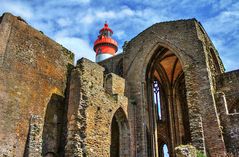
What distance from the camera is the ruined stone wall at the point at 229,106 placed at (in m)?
11.3

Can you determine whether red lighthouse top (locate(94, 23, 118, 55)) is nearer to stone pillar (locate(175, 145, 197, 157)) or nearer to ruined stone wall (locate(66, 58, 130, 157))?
ruined stone wall (locate(66, 58, 130, 157))

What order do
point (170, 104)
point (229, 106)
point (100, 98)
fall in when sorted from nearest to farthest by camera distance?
point (100, 98), point (229, 106), point (170, 104)

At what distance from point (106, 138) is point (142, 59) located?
216 inches

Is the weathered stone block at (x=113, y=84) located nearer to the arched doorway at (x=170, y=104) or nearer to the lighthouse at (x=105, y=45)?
the arched doorway at (x=170, y=104)

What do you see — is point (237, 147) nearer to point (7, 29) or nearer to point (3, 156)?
point (3, 156)

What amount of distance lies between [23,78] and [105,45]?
2792 centimetres

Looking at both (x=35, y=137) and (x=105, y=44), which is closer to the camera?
(x=35, y=137)

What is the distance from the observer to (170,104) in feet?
61.4

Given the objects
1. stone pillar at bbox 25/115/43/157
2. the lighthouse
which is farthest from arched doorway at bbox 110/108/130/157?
the lighthouse

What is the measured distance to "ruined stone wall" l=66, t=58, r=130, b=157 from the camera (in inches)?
398

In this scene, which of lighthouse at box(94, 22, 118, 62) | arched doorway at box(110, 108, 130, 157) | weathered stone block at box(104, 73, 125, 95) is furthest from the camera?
lighthouse at box(94, 22, 118, 62)

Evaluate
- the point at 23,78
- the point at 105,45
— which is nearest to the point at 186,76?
the point at 23,78

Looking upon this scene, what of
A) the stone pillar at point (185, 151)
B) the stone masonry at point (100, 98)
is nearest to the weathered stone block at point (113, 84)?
the stone masonry at point (100, 98)

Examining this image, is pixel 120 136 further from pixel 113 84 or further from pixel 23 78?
pixel 23 78
